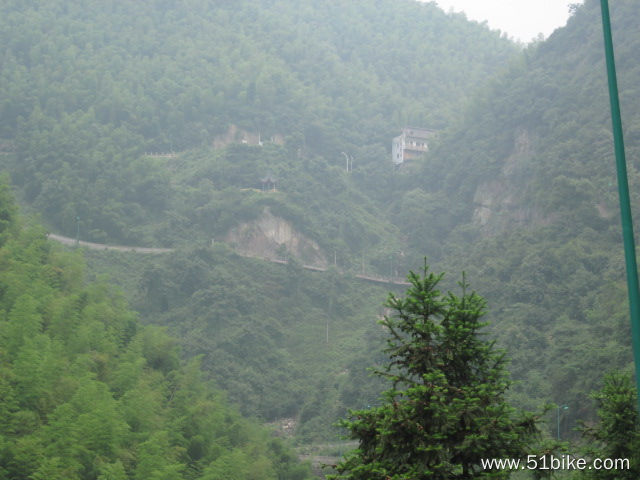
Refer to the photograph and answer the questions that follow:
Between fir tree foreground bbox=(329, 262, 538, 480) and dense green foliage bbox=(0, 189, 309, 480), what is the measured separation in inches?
321

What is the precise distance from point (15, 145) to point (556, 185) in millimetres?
39298

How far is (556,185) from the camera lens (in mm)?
43000

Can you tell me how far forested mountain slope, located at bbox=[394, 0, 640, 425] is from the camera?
30589mm

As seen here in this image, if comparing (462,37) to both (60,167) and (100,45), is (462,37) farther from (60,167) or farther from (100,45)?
(60,167)

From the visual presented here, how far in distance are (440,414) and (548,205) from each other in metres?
39.4

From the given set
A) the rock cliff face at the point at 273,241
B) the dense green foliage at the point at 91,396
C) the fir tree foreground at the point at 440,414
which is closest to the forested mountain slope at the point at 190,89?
the rock cliff face at the point at 273,241

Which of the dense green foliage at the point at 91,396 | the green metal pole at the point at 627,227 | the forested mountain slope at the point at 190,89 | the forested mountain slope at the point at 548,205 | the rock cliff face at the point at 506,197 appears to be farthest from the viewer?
the forested mountain slope at the point at 190,89

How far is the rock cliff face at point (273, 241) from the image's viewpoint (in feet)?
175

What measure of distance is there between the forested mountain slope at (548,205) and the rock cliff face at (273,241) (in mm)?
9196

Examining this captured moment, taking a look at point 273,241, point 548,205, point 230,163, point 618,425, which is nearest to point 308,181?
point 230,163

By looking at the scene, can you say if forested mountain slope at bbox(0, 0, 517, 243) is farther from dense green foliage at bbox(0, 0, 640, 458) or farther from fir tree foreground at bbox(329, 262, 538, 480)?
fir tree foreground at bbox(329, 262, 538, 480)

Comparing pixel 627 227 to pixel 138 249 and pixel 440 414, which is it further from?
pixel 138 249

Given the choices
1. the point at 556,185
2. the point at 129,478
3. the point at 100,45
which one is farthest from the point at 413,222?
the point at 129,478

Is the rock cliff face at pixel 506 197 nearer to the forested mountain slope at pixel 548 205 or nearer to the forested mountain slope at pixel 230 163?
the forested mountain slope at pixel 548 205
